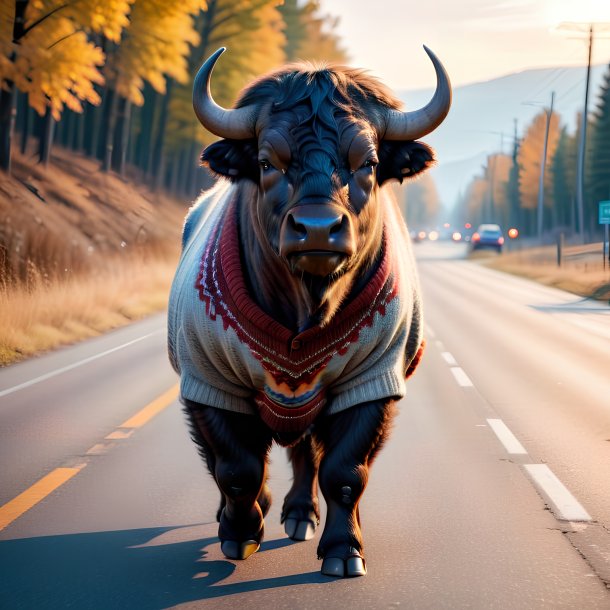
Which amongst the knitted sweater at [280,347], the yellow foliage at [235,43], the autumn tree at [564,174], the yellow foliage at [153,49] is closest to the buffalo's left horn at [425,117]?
the knitted sweater at [280,347]

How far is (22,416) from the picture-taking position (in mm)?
9078

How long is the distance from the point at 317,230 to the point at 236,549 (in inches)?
69.5

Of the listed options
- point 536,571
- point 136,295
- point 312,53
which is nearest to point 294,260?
point 536,571

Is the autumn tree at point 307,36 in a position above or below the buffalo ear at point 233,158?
above

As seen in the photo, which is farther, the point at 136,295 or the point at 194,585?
the point at 136,295

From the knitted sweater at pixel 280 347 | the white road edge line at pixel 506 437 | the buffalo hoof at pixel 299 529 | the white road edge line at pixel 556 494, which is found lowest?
the buffalo hoof at pixel 299 529

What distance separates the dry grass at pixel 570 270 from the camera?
31709mm

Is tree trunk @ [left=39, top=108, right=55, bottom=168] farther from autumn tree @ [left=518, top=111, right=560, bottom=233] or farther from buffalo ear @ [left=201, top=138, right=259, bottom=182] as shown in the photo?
autumn tree @ [left=518, top=111, right=560, bottom=233]

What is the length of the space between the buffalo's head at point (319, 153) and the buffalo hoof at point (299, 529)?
1470mm

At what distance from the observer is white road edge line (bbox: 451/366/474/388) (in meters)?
11.5

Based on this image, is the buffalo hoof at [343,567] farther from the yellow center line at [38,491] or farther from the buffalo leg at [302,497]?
the yellow center line at [38,491]

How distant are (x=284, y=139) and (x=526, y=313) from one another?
59.7ft

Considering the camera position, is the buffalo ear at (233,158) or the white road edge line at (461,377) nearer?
the buffalo ear at (233,158)

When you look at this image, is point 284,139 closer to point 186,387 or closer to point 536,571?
point 186,387
